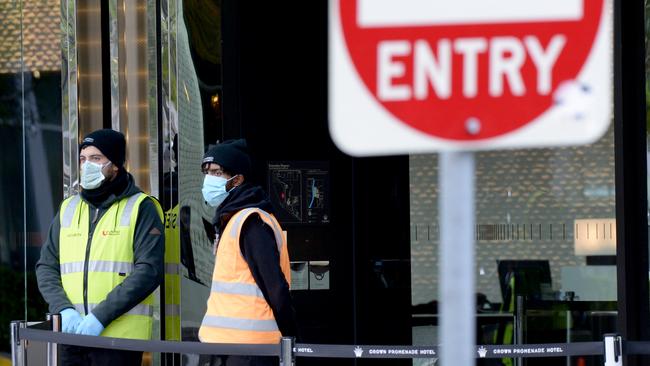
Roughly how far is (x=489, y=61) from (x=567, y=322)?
6.28 metres

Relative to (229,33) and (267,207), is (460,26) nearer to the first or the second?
(267,207)

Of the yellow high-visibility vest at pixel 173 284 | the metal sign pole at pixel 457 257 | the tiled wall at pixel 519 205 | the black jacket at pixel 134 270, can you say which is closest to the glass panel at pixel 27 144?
the yellow high-visibility vest at pixel 173 284

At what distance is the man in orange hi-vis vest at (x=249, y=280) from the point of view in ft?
18.8

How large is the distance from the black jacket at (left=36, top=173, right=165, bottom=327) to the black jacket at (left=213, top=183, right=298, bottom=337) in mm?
689

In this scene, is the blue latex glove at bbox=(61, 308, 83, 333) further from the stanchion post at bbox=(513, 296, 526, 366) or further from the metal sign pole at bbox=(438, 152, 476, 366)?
the metal sign pole at bbox=(438, 152, 476, 366)

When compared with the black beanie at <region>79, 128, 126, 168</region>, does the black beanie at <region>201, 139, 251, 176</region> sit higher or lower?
lower

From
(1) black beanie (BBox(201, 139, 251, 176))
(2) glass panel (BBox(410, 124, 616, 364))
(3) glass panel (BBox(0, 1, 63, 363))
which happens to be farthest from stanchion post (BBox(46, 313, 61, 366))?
(3) glass panel (BBox(0, 1, 63, 363))

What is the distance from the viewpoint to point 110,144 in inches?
257

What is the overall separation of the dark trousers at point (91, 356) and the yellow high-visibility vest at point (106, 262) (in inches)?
5.1

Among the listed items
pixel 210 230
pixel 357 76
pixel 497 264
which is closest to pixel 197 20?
pixel 210 230

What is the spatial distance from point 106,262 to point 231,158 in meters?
0.84

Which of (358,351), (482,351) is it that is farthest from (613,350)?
(358,351)

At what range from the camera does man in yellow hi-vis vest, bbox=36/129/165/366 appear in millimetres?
6359

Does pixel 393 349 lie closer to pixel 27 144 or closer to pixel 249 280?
pixel 249 280
